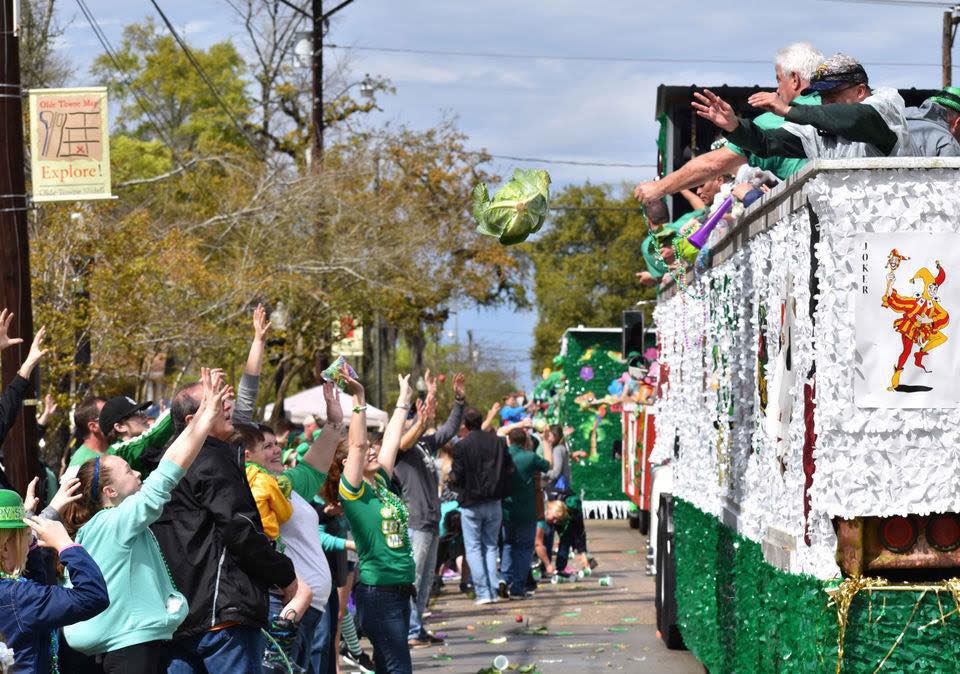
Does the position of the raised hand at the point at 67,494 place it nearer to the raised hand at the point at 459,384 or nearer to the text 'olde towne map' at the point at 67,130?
the raised hand at the point at 459,384

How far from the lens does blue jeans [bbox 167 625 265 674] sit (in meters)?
6.64

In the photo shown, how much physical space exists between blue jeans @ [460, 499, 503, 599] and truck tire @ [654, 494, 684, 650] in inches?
164

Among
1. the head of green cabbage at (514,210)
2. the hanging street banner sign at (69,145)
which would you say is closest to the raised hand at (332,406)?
the head of green cabbage at (514,210)

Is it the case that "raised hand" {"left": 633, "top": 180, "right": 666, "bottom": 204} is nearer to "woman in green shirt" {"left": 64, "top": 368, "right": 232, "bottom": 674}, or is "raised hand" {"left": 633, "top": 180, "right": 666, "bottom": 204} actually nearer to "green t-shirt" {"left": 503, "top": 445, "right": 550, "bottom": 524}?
"woman in green shirt" {"left": 64, "top": 368, "right": 232, "bottom": 674}

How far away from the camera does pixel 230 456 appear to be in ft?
22.1

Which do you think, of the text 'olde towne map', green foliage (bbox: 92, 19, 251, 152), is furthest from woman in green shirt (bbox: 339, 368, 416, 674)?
green foliage (bbox: 92, 19, 251, 152)

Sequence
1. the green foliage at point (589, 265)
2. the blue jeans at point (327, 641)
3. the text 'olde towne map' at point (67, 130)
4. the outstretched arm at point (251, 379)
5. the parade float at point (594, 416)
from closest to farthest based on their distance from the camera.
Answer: the outstretched arm at point (251, 379) → the blue jeans at point (327, 641) → the text 'olde towne map' at point (67, 130) → the parade float at point (594, 416) → the green foliage at point (589, 265)

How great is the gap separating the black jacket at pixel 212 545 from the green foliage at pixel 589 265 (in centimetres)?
5823

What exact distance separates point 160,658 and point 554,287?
6073 cm

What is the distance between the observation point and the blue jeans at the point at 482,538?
1664cm

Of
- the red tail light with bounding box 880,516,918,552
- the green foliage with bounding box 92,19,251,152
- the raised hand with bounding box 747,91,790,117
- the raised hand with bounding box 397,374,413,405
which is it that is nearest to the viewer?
the red tail light with bounding box 880,516,918,552

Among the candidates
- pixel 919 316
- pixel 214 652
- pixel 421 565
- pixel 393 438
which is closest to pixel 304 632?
pixel 214 652

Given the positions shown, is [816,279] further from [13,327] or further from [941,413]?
[13,327]

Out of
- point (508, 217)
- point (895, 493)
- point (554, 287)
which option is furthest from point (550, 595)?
point (554, 287)
